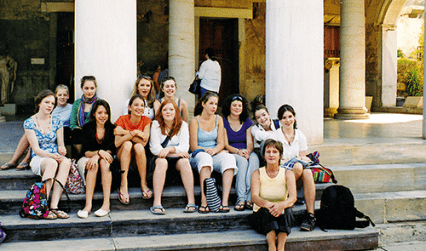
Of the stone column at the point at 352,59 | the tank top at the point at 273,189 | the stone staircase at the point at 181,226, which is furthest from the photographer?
the stone column at the point at 352,59

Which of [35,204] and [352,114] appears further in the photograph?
[352,114]

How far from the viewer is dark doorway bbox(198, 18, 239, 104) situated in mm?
15539

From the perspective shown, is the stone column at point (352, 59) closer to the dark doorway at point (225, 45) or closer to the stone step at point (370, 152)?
the dark doorway at point (225, 45)

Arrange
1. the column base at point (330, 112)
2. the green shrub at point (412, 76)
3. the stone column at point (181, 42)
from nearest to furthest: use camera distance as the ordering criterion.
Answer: the stone column at point (181, 42) → the column base at point (330, 112) → the green shrub at point (412, 76)

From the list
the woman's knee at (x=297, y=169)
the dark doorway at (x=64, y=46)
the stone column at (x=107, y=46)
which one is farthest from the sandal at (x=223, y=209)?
the dark doorway at (x=64, y=46)

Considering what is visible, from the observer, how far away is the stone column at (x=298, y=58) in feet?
19.7

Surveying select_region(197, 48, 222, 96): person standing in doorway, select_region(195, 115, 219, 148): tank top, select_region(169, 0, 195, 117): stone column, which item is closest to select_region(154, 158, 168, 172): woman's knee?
select_region(195, 115, 219, 148): tank top

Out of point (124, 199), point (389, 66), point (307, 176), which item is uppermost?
point (389, 66)

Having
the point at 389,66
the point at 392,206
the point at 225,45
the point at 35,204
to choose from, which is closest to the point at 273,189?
the point at 392,206

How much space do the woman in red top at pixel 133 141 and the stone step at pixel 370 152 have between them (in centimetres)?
238

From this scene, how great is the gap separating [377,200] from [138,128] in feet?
10.0

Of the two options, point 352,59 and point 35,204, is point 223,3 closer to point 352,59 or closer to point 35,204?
point 352,59

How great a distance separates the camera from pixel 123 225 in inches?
172

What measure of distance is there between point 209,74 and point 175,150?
4.19 metres
